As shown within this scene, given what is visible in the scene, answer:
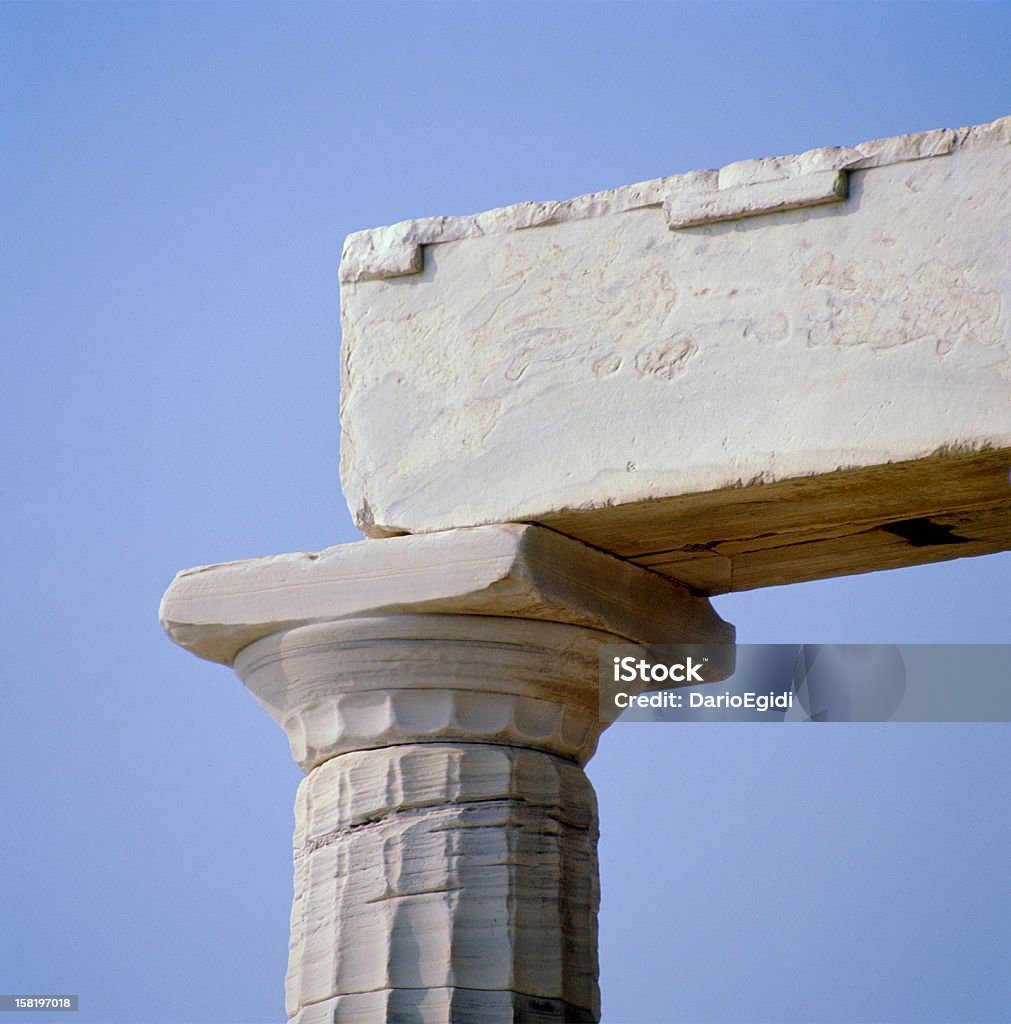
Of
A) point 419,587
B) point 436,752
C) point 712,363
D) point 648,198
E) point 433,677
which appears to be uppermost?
point 648,198

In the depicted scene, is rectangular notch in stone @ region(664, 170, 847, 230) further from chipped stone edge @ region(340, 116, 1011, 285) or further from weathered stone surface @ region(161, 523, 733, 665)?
weathered stone surface @ region(161, 523, 733, 665)

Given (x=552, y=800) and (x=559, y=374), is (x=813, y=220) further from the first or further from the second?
(x=552, y=800)

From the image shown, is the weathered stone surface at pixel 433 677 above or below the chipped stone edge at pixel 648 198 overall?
below

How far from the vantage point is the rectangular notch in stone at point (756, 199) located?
4.62 m

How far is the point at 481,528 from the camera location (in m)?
4.80

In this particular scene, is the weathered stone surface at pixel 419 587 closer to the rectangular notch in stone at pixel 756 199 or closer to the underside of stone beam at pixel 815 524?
the underside of stone beam at pixel 815 524

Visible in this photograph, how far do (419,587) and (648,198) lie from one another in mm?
1226

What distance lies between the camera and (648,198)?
4879mm

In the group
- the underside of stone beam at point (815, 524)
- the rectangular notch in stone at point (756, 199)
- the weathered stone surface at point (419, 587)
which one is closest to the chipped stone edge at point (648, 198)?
the rectangular notch in stone at point (756, 199)

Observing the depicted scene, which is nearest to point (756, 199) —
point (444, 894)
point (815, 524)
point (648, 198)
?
point (648, 198)

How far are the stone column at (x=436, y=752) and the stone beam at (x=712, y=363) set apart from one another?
0.19 m

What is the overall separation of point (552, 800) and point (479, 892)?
14.3 inches

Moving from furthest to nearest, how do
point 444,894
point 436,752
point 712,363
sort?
1. point 436,752
2. point 444,894
3. point 712,363

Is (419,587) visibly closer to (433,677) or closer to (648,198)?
(433,677)
